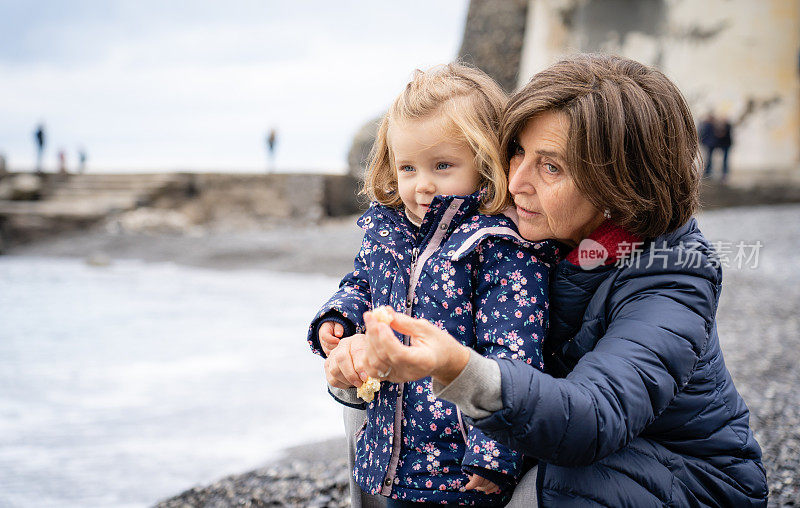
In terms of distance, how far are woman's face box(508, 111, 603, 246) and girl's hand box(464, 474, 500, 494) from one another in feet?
1.79

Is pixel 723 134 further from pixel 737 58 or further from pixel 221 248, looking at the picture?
pixel 221 248

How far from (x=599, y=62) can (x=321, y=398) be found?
4110mm

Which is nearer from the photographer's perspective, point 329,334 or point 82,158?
point 329,334

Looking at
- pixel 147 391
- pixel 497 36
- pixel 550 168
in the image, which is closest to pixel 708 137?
pixel 497 36

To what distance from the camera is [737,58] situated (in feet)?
44.9

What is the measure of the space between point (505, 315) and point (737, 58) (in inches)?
565

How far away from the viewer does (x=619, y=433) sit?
3.94 ft

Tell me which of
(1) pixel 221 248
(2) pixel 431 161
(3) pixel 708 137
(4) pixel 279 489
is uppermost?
(3) pixel 708 137

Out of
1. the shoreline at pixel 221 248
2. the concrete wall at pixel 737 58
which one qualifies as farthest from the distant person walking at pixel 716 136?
the shoreline at pixel 221 248

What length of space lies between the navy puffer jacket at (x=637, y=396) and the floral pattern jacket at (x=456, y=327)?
9cm

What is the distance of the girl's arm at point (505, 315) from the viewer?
146 cm

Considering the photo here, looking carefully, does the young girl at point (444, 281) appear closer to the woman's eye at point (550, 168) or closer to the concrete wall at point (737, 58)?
the woman's eye at point (550, 168)

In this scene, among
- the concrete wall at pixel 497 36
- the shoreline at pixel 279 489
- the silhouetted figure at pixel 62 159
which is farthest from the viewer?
the silhouetted figure at pixel 62 159

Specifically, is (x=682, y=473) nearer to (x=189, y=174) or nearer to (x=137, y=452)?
(x=137, y=452)
